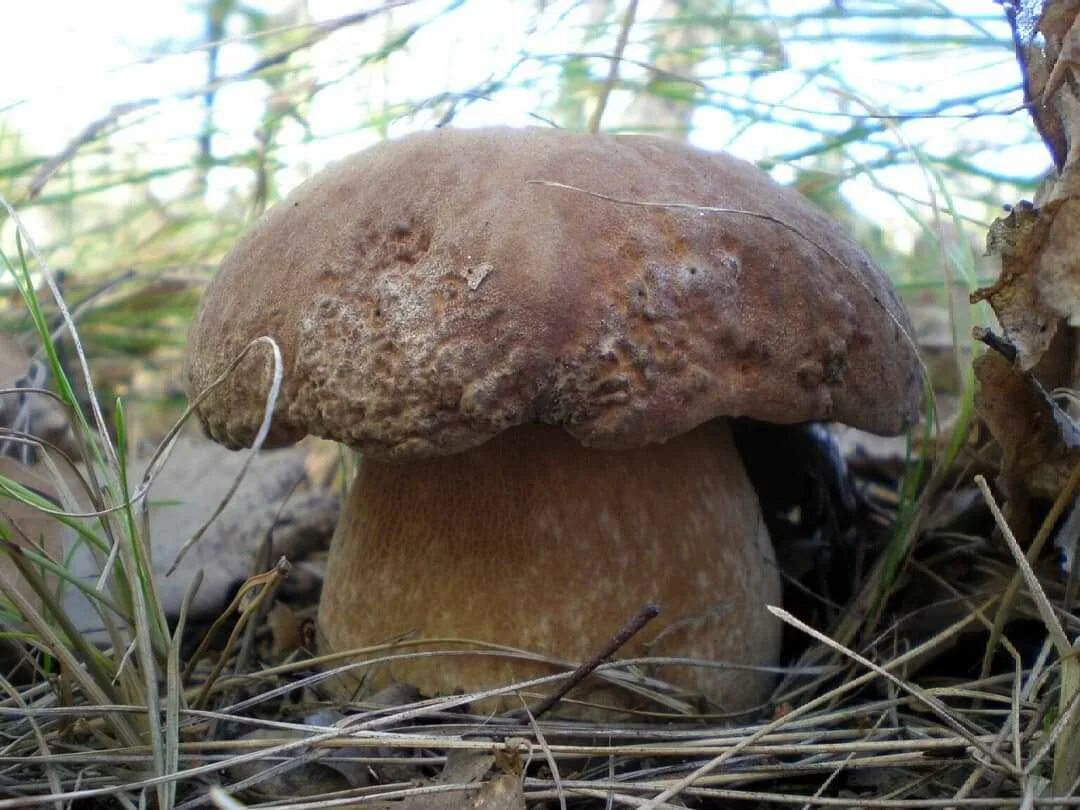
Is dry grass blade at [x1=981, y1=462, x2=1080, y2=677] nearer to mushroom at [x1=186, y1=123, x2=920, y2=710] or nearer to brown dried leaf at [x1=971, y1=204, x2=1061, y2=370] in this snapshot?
brown dried leaf at [x1=971, y1=204, x2=1061, y2=370]

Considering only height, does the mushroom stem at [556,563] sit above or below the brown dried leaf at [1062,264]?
below

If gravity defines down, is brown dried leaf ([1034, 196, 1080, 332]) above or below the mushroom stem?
above

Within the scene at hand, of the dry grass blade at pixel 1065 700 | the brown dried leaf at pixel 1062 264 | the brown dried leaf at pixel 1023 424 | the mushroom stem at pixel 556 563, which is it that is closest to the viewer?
the dry grass blade at pixel 1065 700

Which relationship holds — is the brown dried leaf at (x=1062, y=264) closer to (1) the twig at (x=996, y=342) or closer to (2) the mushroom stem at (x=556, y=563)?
(1) the twig at (x=996, y=342)

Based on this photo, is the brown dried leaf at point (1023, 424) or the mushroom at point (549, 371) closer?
the mushroom at point (549, 371)

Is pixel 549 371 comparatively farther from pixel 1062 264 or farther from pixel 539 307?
pixel 1062 264

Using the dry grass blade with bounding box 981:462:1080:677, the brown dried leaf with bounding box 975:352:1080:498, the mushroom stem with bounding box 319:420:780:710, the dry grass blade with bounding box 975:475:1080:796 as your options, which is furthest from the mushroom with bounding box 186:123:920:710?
the dry grass blade with bounding box 975:475:1080:796

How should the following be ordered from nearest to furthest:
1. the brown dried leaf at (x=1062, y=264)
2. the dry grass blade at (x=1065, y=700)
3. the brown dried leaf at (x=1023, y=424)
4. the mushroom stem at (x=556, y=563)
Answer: the dry grass blade at (x=1065, y=700) → the brown dried leaf at (x=1062, y=264) → the brown dried leaf at (x=1023, y=424) → the mushroom stem at (x=556, y=563)

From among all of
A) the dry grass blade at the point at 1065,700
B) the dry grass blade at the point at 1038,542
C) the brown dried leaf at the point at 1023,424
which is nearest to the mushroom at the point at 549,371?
the brown dried leaf at the point at 1023,424
